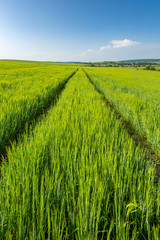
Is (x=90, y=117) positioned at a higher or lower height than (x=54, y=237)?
higher

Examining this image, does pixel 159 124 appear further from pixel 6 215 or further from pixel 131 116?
pixel 6 215

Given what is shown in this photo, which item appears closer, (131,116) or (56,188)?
(56,188)

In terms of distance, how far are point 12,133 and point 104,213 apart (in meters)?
2.42

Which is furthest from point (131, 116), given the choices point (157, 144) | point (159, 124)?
point (157, 144)

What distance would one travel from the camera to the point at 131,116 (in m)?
4.12

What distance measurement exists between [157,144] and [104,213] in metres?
2.00

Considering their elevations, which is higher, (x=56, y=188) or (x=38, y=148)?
(x=38, y=148)

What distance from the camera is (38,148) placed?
5.19 feet

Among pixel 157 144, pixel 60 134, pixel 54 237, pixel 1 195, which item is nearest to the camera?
pixel 54 237

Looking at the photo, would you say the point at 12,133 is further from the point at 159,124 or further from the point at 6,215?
the point at 159,124

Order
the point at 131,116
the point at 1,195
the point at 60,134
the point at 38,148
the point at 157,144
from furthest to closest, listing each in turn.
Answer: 1. the point at 131,116
2. the point at 157,144
3. the point at 60,134
4. the point at 38,148
5. the point at 1,195

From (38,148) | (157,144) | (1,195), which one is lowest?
(157,144)

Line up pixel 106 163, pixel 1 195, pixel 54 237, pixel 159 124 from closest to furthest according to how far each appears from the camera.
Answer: pixel 54 237, pixel 1 195, pixel 106 163, pixel 159 124

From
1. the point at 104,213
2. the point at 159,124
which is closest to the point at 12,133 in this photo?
the point at 104,213
